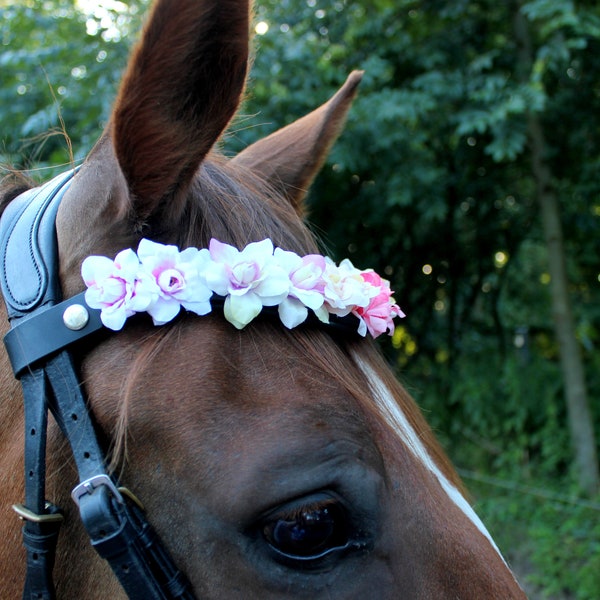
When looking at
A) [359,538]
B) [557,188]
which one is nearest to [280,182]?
[359,538]

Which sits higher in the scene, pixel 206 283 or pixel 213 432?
pixel 206 283

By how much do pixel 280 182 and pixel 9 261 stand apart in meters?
0.73

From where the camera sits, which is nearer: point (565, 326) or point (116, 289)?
point (116, 289)

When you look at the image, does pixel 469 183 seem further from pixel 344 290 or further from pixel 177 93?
pixel 177 93

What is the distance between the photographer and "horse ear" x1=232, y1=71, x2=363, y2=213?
1796 mm

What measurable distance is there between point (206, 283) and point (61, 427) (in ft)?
1.21

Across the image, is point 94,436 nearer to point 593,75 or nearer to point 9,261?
point 9,261

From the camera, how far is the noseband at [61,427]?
1090mm

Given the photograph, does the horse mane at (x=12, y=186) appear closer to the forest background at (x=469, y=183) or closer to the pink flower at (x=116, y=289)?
the pink flower at (x=116, y=289)

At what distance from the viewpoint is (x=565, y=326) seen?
229 inches

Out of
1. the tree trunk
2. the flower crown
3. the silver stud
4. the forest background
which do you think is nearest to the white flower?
the flower crown

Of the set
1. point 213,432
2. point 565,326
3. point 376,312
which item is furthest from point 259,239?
point 565,326

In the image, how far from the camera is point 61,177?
148cm

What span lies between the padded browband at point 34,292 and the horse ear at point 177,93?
0.21 m
